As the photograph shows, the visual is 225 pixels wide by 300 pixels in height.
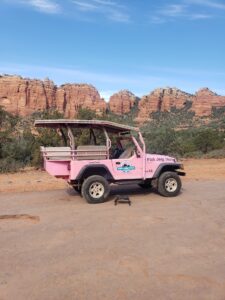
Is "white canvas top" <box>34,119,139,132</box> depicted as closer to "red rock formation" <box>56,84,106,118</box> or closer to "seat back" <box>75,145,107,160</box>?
"seat back" <box>75,145,107,160</box>

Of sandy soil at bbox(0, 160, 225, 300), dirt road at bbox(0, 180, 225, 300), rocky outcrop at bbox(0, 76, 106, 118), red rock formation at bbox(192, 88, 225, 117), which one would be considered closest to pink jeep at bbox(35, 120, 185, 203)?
sandy soil at bbox(0, 160, 225, 300)

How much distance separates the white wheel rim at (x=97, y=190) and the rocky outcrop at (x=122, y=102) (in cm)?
10060

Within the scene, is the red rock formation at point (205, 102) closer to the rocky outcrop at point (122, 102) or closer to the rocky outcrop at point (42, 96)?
the rocky outcrop at point (122, 102)

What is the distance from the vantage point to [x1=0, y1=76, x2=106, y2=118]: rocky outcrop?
105938mm

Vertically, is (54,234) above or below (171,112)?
below

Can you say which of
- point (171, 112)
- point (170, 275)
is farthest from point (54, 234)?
point (171, 112)

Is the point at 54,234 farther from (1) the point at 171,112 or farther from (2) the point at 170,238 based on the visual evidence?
(1) the point at 171,112

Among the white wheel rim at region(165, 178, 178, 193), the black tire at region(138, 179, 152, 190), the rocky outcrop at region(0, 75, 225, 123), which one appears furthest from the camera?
the rocky outcrop at region(0, 75, 225, 123)

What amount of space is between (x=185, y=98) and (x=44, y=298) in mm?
110022

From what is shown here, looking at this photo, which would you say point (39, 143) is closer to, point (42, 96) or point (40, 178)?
point (40, 178)

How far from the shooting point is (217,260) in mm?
5855

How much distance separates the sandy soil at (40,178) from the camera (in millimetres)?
13086

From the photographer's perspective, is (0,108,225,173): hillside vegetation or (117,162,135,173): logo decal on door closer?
(117,162,135,173): logo decal on door

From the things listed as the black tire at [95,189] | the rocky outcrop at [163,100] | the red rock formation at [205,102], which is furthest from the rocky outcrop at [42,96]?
the black tire at [95,189]
